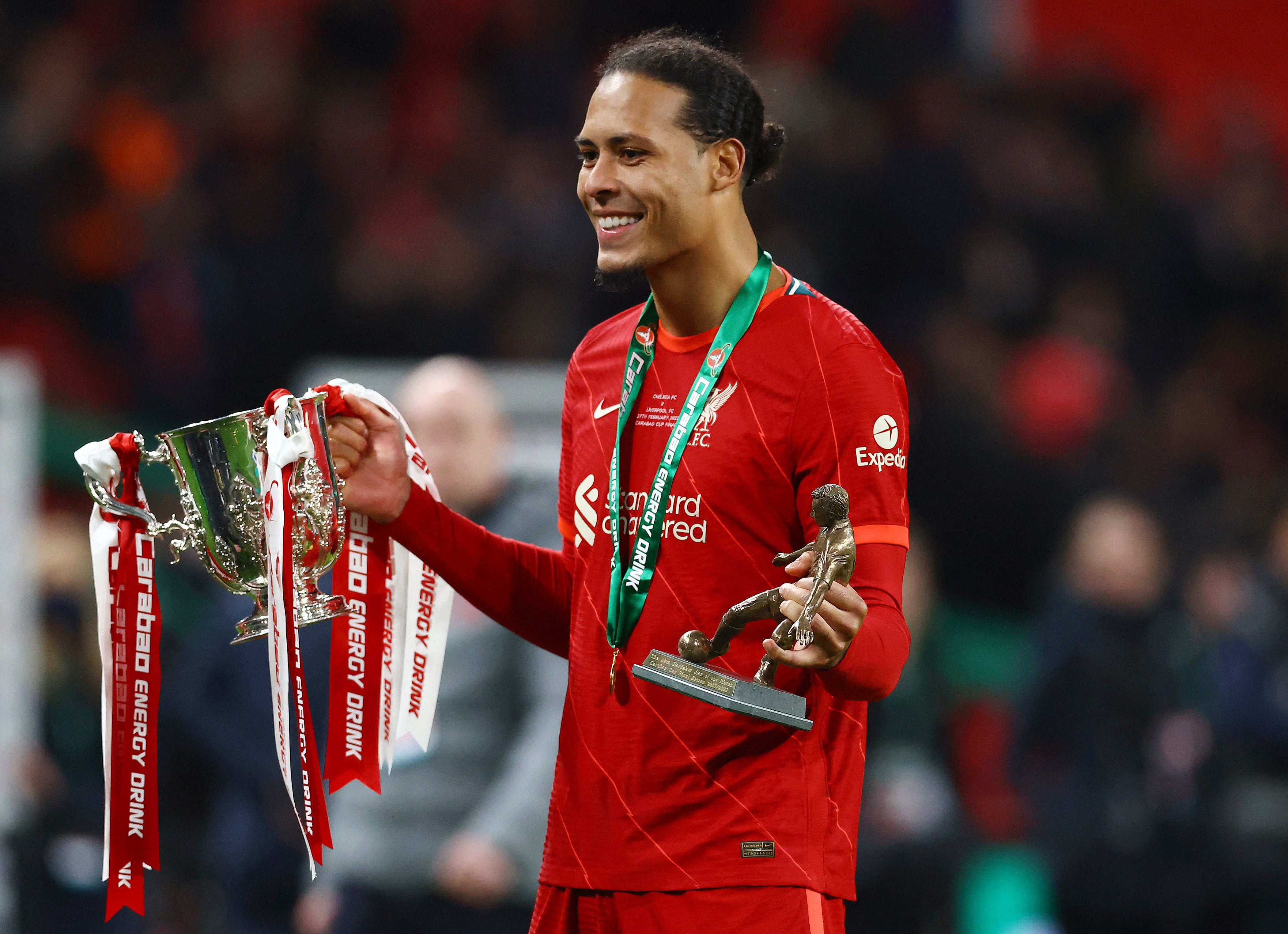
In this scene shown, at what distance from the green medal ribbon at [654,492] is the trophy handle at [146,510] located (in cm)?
64

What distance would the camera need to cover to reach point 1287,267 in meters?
9.79

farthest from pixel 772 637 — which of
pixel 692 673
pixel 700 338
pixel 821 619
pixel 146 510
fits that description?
pixel 146 510

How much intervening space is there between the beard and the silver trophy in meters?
0.46

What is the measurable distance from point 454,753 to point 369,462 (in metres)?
2.28

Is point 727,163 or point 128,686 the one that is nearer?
point 727,163

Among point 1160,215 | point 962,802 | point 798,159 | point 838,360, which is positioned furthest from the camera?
point 1160,215

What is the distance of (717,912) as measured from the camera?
2258 mm

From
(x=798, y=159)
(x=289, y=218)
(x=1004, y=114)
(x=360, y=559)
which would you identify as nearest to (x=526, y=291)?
(x=289, y=218)

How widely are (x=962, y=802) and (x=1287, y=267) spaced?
4.14 metres

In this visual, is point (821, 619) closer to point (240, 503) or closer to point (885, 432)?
point (885, 432)

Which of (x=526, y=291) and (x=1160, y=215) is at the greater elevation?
(x=1160, y=215)

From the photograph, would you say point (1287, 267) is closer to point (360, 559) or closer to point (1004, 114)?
point (1004, 114)

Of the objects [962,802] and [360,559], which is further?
[962,802]

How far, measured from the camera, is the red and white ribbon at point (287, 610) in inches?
95.7
